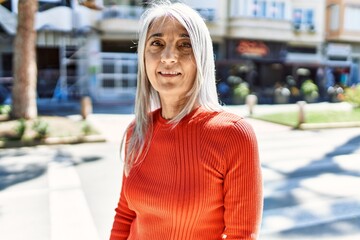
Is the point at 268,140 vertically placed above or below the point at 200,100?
below

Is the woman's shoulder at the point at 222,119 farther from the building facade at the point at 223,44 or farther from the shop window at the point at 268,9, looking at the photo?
the shop window at the point at 268,9

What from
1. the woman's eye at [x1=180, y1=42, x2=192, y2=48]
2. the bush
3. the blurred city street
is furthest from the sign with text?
the woman's eye at [x1=180, y1=42, x2=192, y2=48]

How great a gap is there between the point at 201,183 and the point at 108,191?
4619 mm

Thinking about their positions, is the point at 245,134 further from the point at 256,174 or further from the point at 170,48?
the point at 170,48

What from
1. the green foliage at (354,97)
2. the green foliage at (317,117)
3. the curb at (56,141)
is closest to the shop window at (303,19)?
the green foliage at (354,97)

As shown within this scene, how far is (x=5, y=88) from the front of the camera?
70.9ft

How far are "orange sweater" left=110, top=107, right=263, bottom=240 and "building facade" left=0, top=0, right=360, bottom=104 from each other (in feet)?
61.6

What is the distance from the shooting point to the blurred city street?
448 cm

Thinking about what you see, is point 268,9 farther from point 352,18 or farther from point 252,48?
point 352,18

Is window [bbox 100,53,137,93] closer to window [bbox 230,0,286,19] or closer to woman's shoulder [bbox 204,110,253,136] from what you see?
window [bbox 230,0,286,19]

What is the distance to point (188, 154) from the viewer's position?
163 cm

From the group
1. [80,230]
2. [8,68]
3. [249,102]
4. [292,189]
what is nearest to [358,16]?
[249,102]

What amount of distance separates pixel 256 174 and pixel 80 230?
3.49 metres

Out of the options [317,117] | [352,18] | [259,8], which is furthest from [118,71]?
[352,18]
